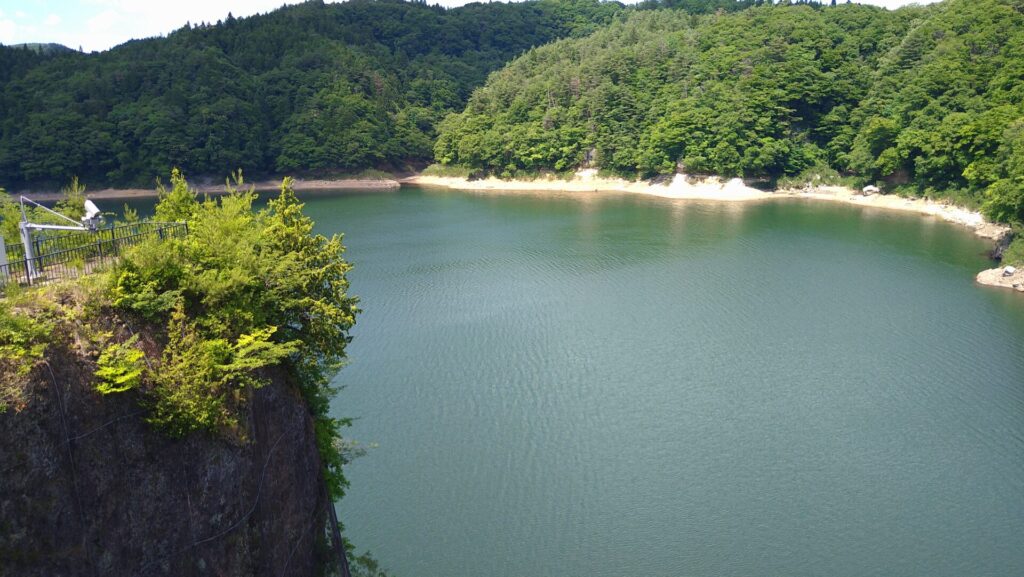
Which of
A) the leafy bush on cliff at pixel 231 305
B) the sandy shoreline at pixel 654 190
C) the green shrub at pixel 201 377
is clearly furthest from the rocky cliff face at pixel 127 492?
the sandy shoreline at pixel 654 190

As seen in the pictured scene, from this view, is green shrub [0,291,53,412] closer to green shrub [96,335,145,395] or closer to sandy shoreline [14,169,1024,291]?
green shrub [96,335,145,395]

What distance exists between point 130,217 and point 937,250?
135 ft

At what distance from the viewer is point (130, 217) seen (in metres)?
18.0

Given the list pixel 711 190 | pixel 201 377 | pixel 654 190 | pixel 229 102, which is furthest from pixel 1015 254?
pixel 229 102

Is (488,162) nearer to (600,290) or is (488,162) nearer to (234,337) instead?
(600,290)

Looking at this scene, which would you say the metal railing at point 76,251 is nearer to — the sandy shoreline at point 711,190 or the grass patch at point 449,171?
the sandy shoreline at point 711,190

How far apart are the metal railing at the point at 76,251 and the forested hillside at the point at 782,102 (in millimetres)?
39383

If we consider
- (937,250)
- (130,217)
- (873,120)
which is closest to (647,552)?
(130,217)

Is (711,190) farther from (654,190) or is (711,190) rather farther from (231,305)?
(231,305)

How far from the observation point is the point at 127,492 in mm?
9961

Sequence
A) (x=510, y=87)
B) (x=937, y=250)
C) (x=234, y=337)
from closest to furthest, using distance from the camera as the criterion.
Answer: (x=234, y=337), (x=937, y=250), (x=510, y=87)

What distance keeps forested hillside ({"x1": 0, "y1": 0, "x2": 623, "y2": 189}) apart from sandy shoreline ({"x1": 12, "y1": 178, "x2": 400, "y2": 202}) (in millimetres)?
1533

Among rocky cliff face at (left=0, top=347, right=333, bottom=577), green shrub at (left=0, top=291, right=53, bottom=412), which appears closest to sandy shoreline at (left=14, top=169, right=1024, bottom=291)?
rocky cliff face at (left=0, top=347, right=333, bottom=577)

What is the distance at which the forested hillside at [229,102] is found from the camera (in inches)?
2904
